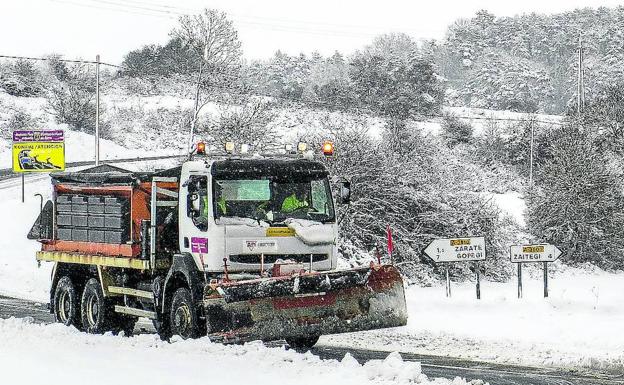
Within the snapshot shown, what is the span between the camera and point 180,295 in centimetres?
1395

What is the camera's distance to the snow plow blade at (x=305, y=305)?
12.9m

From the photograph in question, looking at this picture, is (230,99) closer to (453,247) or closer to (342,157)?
(342,157)

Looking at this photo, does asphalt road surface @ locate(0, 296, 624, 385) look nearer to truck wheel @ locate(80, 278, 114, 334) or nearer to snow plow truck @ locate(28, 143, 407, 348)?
snow plow truck @ locate(28, 143, 407, 348)

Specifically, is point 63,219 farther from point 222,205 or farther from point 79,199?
point 222,205

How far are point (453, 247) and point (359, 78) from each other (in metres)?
55.9

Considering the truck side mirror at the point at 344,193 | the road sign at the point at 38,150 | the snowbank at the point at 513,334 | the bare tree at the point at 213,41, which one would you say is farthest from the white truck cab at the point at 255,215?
the bare tree at the point at 213,41

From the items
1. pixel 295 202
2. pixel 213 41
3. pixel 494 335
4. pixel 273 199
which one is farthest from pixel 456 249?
pixel 213 41

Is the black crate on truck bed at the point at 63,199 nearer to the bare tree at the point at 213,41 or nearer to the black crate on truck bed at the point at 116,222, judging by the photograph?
the black crate on truck bed at the point at 116,222

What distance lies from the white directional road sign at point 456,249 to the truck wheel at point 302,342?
634cm

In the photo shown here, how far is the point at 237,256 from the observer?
534 inches

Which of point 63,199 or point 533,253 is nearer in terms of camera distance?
point 63,199

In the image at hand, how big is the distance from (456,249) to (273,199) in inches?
297

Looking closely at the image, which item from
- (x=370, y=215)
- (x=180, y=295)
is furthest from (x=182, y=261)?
(x=370, y=215)

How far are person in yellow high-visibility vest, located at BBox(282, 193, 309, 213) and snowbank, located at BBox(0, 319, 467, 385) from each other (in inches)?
84.6
